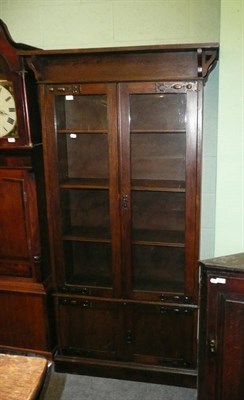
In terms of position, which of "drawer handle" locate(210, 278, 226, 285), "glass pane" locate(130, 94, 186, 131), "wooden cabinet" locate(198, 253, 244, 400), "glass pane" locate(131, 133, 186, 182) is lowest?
"wooden cabinet" locate(198, 253, 244, 400)

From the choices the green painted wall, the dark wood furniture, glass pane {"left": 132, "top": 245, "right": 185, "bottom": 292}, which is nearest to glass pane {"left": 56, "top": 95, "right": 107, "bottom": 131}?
the dark wood furniture

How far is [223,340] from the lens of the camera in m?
1.70

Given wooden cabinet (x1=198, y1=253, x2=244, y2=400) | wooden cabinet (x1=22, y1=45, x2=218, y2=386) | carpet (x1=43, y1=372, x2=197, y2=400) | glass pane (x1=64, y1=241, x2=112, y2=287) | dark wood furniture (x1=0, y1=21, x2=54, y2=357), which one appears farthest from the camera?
glass pane (x1=64, y1=241, x2=112, y2=287)

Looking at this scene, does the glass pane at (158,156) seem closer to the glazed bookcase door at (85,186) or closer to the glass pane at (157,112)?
the glass pane at (157,112)

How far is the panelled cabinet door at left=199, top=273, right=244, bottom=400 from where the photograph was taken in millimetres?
1650

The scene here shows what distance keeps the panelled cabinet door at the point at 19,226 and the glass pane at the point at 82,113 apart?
1.39ft

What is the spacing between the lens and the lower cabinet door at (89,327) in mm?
2375

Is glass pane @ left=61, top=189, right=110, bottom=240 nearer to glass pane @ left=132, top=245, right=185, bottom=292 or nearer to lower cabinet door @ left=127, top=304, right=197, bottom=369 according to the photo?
glass pane @ left=132, top=245, right=185, bottom=292

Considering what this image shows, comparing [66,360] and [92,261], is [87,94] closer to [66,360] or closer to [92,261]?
[92,261]

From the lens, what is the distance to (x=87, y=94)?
2092 mm

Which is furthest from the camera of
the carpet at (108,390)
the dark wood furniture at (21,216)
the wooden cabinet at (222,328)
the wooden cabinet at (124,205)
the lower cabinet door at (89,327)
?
the lower cabinet door at (89,327)

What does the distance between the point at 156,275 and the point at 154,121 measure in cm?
102

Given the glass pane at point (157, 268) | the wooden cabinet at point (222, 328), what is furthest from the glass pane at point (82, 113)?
the wooden cabinet at point (222, 328)

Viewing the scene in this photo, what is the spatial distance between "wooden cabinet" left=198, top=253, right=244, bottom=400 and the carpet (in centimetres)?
55
